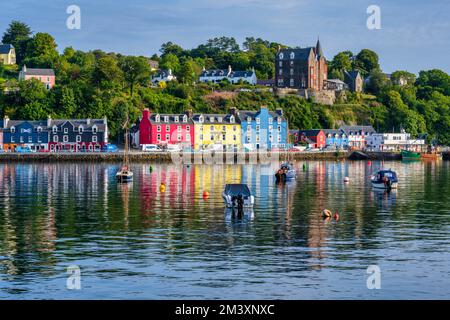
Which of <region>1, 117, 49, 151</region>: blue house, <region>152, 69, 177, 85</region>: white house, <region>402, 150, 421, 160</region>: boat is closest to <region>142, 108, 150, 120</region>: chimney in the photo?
<region>1, 117, 49, 151</region>: blue house

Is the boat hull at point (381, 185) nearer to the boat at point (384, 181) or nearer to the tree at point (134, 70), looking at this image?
the boat at point (384, 181)

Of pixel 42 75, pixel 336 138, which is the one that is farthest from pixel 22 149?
pixel 336 138

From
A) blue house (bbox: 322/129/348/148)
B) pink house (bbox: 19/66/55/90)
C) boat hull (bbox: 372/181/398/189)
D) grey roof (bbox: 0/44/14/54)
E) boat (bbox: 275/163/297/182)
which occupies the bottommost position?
boat hull (bbox: 372/181/398/189)

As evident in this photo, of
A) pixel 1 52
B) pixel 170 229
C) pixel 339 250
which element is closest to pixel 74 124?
pixel 1 52

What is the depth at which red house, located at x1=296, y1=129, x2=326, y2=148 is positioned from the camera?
17038 cm

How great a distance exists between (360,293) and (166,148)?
116 metres

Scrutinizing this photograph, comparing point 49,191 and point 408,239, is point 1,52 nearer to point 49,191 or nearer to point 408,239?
point 49,191

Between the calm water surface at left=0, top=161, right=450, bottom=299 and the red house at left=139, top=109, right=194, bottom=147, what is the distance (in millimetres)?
75475

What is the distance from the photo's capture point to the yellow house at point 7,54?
623 ft

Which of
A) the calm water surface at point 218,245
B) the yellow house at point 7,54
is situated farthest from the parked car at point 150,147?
the calm water surface at point 218,245

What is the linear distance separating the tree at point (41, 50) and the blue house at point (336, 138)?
62.2 m

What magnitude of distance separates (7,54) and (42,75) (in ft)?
87.6

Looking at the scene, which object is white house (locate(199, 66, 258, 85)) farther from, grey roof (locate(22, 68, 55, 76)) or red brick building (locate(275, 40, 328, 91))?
grey roof (locate(22, 68, 55, 76))

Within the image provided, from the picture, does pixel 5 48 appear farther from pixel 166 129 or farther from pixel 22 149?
pixel 166 129
